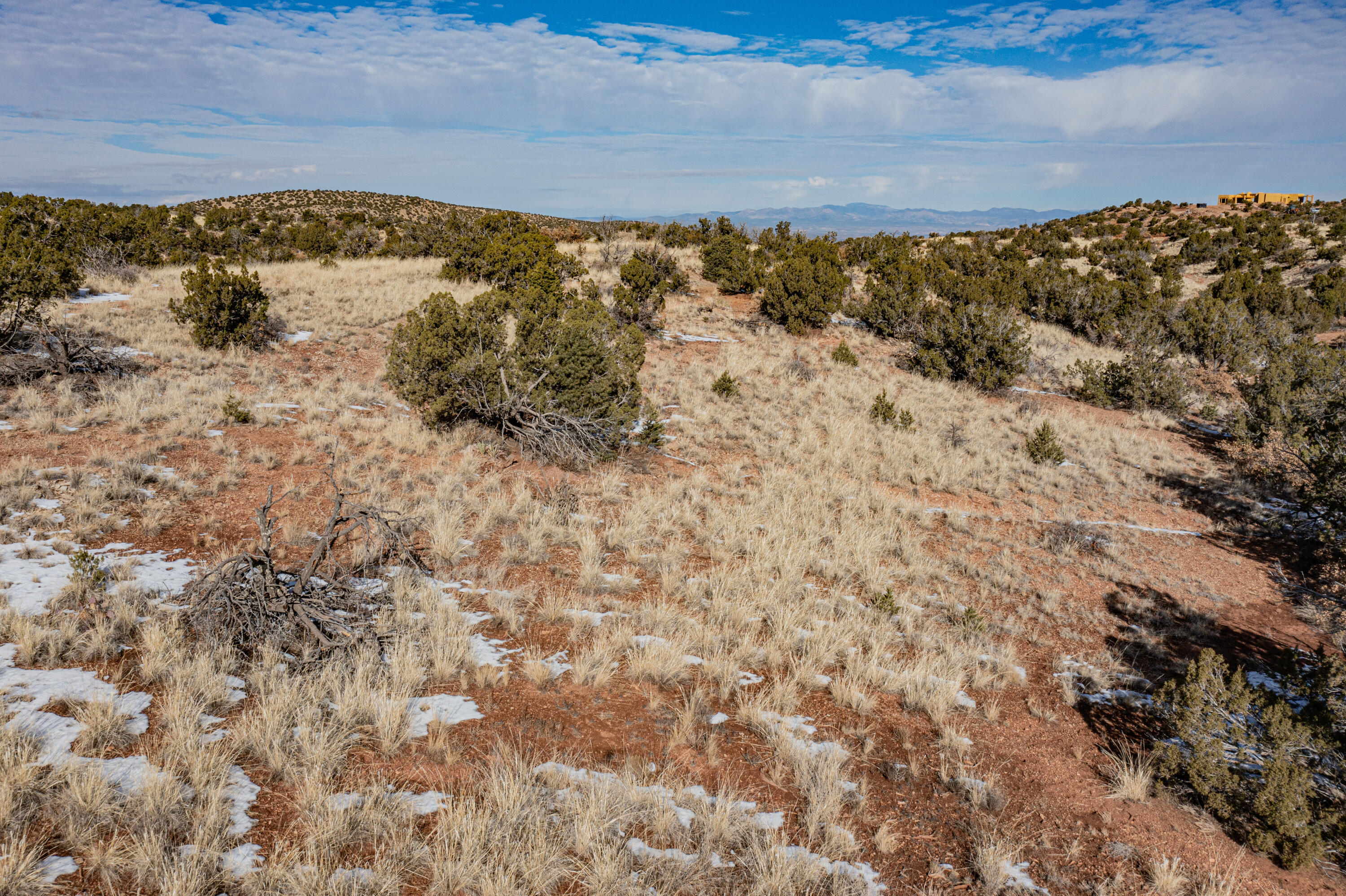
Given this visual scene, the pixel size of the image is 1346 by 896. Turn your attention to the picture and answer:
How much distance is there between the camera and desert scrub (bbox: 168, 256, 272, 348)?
12.2m

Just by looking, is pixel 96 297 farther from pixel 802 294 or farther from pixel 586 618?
pixel 802 294

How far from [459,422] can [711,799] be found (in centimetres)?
818

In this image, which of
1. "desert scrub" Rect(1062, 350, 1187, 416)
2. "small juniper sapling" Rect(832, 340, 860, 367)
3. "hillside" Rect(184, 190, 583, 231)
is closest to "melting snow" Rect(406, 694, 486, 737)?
"small juniper sapling" Rect(832, 340, 860, 367)

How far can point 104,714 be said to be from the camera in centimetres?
347

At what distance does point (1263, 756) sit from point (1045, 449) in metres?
9.14

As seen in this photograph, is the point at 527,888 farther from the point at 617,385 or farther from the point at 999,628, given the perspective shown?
the point at 617,385

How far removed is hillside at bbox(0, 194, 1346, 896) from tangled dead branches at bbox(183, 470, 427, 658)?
36mm

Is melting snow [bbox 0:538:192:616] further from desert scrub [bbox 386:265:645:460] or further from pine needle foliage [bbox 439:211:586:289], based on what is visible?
pine needle foliage [bbox 439:211:586:289]

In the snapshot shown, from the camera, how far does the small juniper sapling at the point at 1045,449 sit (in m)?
12.6

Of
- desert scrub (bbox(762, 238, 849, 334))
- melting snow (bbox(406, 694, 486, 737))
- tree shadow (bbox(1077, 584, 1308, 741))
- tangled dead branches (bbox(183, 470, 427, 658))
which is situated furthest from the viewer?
desert scrub (bbox(762, 238, 849, 334))

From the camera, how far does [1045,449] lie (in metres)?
12.6

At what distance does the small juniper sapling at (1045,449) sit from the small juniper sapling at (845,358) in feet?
17.9

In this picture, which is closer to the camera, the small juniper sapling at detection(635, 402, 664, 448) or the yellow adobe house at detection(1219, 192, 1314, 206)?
the small juniper sapling at detection(635, 402, 664, 448)

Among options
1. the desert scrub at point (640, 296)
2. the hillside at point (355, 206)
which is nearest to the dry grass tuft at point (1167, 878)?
the desert scrub at point (640, 296)
